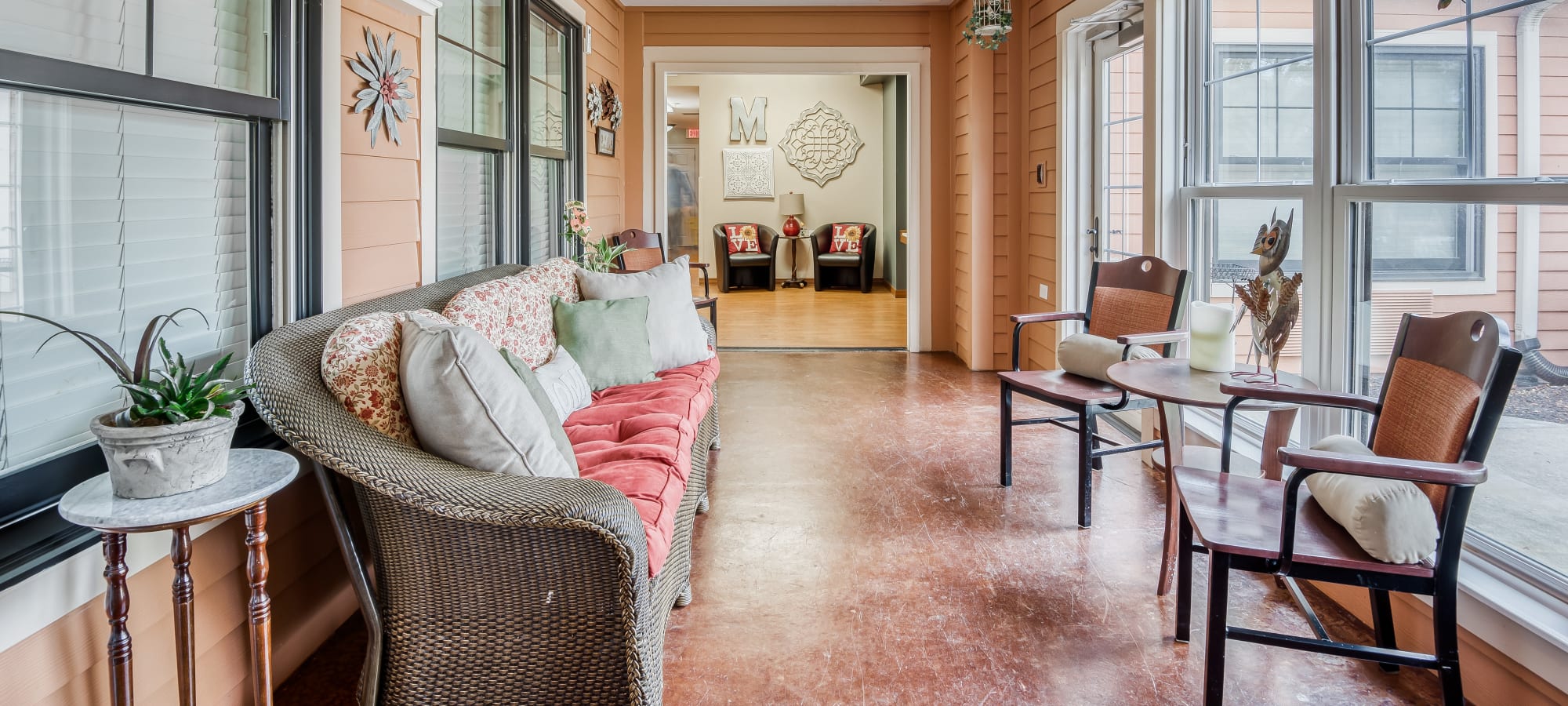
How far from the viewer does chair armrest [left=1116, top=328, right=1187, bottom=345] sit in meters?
3.13

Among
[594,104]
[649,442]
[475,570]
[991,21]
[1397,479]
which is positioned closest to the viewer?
[1397,479]

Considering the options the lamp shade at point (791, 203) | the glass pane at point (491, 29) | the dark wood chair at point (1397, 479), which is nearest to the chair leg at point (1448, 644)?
the dark wood chair at point (1397, 479)

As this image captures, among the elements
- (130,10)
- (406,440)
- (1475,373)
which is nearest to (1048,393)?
(1475,373)

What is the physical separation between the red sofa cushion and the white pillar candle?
1.52m

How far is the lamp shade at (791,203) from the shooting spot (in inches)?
449

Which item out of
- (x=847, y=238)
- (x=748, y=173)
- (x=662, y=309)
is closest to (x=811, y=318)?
(x=847, y=238)

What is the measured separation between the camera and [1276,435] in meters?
2.59

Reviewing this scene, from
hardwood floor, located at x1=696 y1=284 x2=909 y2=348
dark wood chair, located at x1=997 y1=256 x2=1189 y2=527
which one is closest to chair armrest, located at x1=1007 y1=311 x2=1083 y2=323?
dark wood chair, located at x1=997 y1=256 x2=1189 y2=527

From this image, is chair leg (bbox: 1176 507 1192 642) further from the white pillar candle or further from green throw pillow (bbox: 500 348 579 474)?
green throw pillow (bbox: 500 348 579 474)

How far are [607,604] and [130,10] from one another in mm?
1401

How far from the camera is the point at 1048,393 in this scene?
10.8ft

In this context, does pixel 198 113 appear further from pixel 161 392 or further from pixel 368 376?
pixel 161 392

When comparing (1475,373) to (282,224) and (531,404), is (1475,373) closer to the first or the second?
(531,404)

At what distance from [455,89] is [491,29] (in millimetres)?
549
